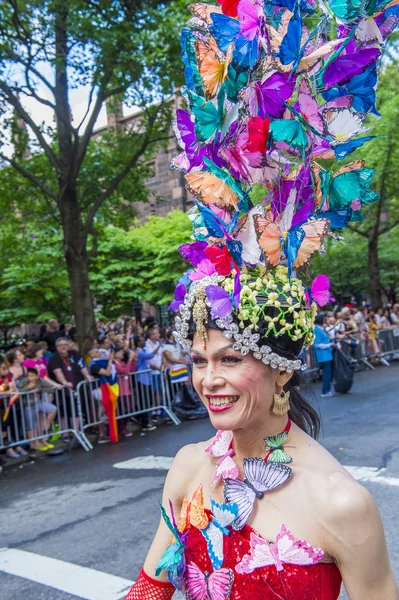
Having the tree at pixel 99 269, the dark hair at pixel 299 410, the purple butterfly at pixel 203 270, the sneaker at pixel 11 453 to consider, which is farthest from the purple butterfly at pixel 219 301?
the tree at pixel 99 269

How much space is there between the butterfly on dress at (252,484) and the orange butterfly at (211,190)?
81cm

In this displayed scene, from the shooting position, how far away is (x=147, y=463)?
26.0 feet

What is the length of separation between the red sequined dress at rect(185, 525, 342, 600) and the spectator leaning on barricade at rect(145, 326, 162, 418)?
367 inches

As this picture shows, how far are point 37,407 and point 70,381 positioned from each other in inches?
31.2

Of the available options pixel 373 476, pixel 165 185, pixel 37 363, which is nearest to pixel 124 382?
pixel 37 363

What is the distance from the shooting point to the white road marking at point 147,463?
7.70 meters

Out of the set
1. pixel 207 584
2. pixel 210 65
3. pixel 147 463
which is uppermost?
pixel 210 65

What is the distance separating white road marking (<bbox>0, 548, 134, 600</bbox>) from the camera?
4066 mm

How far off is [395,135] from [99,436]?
13.6m

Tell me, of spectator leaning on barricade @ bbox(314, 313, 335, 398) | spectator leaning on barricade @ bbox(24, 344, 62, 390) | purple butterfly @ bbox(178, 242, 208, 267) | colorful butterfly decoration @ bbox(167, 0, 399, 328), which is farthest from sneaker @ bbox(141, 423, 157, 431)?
colorful butterfly decoration @ bbox(167, 0, 399, 328)

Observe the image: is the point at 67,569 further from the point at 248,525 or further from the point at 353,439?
the point at 353,439

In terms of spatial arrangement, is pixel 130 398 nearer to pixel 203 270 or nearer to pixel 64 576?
pixel 64 576


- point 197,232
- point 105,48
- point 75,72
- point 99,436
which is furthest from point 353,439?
point 75,72

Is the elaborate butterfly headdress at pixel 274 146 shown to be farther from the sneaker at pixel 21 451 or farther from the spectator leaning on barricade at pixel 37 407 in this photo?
the sneaker at pixel 21 451
